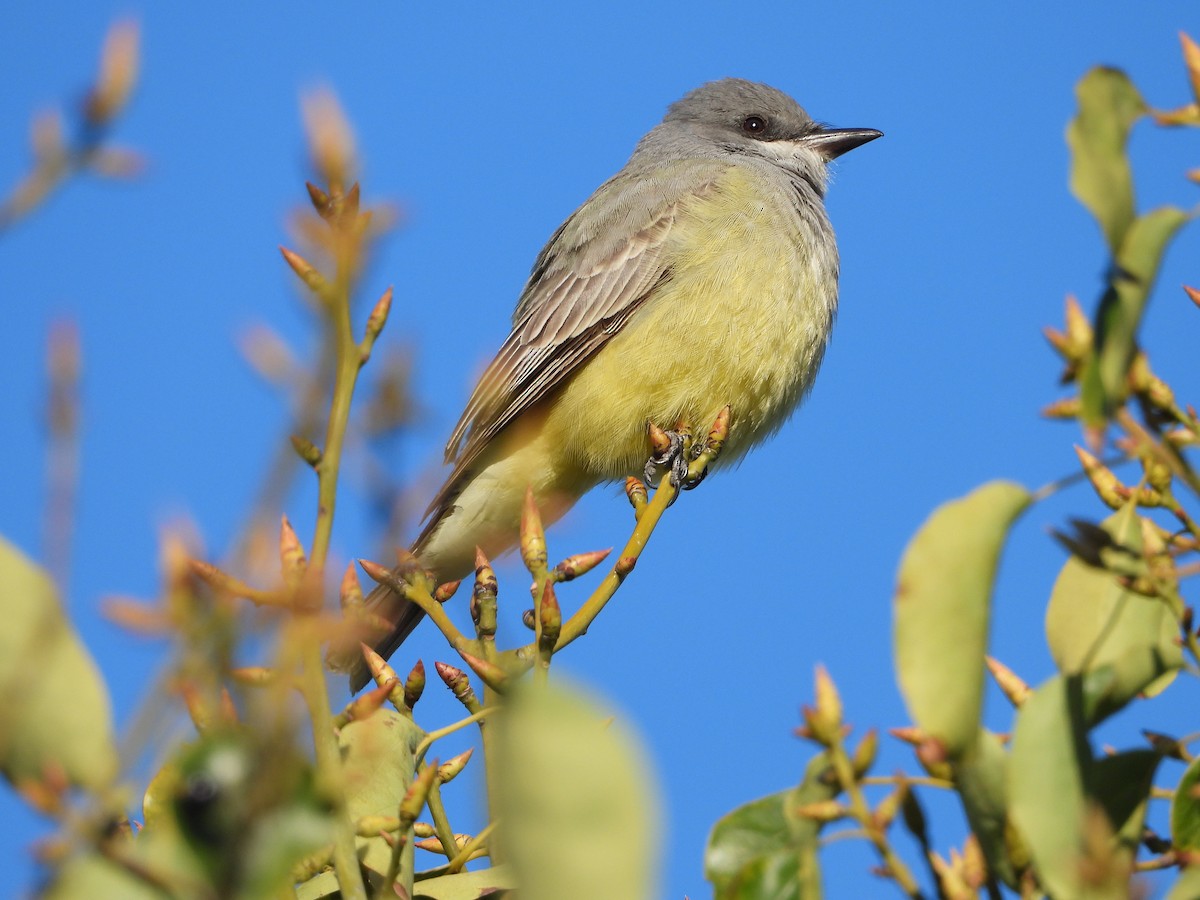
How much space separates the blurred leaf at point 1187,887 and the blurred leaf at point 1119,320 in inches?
19.0

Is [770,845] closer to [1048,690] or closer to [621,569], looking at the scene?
[1048,690]

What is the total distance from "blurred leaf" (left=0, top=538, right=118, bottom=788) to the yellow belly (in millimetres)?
3650

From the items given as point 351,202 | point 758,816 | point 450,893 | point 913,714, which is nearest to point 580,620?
point 450,893

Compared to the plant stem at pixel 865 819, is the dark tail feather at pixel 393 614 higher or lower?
higher

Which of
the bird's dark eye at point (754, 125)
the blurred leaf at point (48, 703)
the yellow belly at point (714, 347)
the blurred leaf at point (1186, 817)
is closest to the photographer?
the blurred leaf at point (48, 703)

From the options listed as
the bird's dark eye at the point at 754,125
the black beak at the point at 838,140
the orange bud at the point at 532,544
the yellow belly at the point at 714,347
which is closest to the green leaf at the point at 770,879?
the orange bud at the point at 532,544

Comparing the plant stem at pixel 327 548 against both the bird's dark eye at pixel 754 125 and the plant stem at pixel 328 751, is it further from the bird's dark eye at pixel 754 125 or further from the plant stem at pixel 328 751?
the bird's dark eye at pixel 754 125

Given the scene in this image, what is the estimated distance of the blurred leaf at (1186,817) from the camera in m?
1.63

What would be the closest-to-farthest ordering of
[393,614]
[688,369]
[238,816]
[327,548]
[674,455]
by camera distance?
[238,816] → [327,548] → [674,455] → [688,369] → [393,614]

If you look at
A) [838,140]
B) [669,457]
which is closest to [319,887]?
[669,457]

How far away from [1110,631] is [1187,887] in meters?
0.36

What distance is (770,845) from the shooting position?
1592mm

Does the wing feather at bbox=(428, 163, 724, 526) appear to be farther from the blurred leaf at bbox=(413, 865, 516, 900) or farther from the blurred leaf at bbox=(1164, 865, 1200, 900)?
the blurred leaf at bbox=(1164, 865, 1200, 900)

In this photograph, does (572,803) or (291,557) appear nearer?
(572,803)
